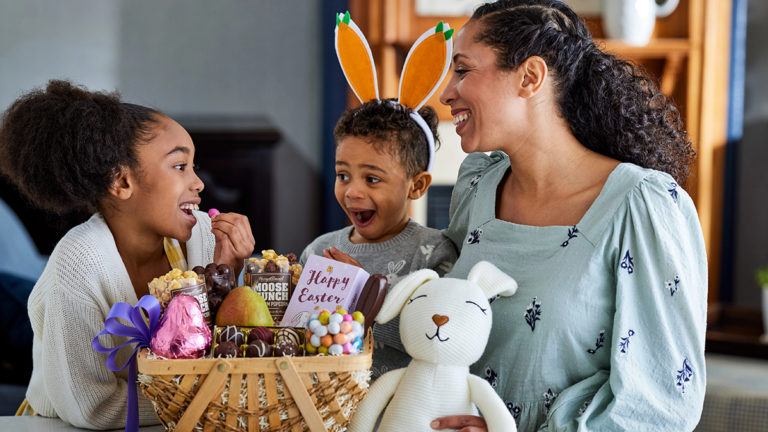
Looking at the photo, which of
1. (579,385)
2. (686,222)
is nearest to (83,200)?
(579,385)

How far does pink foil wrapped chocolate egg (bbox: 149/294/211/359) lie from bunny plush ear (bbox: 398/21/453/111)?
70cm

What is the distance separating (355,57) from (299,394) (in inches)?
30.4

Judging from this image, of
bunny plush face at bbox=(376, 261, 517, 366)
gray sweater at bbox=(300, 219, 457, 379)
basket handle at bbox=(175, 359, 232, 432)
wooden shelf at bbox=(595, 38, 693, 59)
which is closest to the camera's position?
basket handle at bbox=(175, 359, 232, 432)

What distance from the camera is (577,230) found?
110 cm

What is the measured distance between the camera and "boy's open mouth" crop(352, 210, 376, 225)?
4.77 feet

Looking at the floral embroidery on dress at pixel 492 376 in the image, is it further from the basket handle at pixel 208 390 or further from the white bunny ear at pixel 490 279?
the basket handle at pixel 208 390

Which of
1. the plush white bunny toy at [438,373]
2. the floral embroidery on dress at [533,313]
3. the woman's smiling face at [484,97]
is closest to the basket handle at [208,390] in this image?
the plush white bunny toy at [438,373]

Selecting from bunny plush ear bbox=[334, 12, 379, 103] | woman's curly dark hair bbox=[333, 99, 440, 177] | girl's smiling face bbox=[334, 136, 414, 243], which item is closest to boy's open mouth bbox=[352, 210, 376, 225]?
girl's smiling face bbox=[334, 136, 414, 243]

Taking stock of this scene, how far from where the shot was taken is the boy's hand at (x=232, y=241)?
4.14ft

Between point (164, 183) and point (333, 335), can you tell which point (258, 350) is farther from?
point (164, 183)

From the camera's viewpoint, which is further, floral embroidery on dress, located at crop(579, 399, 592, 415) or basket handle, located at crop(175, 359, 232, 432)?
floral embroidery on dress, located at crop(579, 399, 592, 415)

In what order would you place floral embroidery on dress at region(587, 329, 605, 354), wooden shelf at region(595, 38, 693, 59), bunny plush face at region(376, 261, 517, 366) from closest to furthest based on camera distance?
bunny plush face at region(376, 261, 517, 366) < floral embroidery on dress at region(587, 329, 605, 354) < wooden shelf at region(595, 38, 693, 59)

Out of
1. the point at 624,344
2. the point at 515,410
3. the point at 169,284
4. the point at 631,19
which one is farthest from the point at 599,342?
the point at 631,19

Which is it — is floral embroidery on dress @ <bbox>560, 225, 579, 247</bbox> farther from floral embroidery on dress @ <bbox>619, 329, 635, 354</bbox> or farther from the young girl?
the young girl
